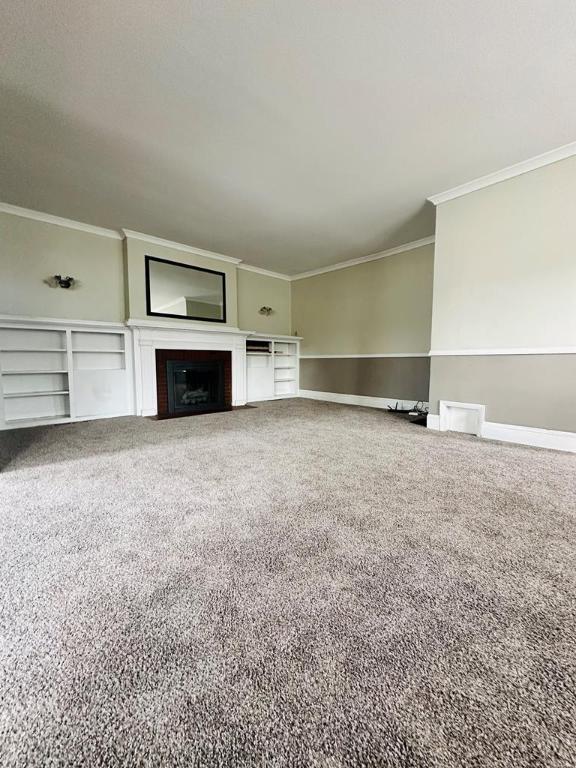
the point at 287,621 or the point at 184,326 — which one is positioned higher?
the point at 184,326

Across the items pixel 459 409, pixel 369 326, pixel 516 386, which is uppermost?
pixel 369 326

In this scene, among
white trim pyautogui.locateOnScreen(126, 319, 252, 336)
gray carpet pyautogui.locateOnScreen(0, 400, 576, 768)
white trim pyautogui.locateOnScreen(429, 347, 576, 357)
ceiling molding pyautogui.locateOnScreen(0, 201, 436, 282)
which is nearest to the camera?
gray carpet pyautogui.locateOnScreen(0, 400, 576, 768)

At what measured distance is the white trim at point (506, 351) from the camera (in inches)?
104

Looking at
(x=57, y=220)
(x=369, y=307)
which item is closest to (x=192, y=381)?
(x=57, y=220)

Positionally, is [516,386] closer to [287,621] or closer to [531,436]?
[531,436]

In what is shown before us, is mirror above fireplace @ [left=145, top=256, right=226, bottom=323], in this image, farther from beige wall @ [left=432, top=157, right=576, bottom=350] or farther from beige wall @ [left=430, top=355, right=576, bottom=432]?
beige wall @ [left=430, top=355, right=576, bottom=432]

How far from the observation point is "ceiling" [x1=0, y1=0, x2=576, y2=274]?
5.19 feet

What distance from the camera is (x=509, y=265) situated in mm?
2877

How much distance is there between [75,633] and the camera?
852 mm

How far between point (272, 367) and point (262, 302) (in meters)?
1.33

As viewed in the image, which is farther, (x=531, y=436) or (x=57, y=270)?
(x=57, y=270)

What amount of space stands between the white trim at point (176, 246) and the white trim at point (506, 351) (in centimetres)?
370

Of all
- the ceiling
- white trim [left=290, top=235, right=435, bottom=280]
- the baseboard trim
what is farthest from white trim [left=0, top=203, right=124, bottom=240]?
the baseboard trim

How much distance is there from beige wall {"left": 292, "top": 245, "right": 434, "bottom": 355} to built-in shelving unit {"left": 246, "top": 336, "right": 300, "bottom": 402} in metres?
0.38
